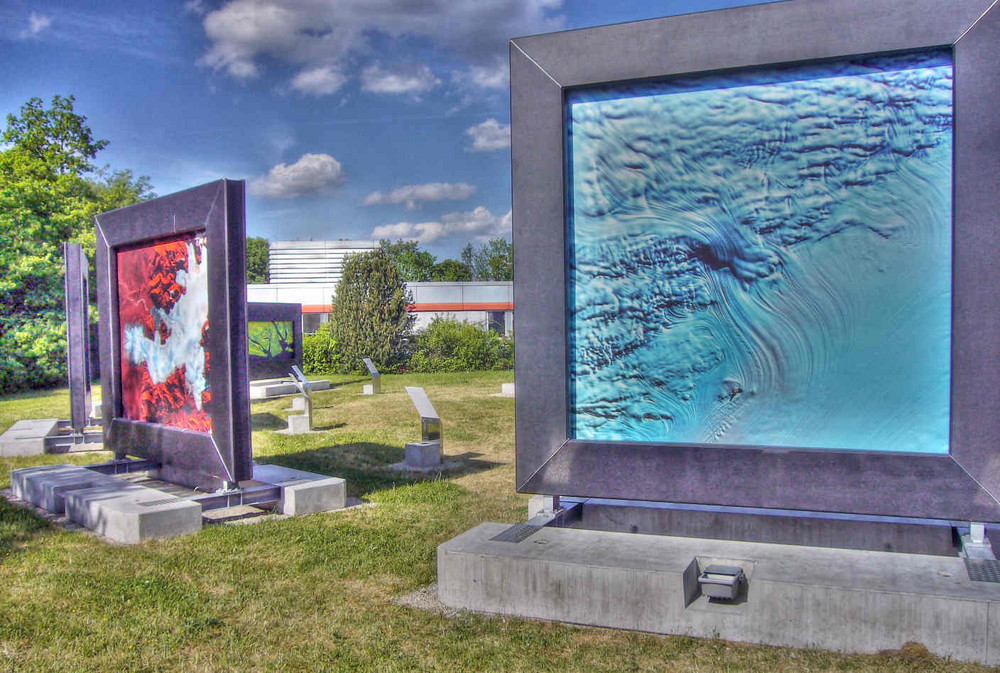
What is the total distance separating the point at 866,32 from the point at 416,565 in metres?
4.82

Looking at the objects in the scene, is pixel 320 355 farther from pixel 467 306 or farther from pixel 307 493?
pixel 307 493

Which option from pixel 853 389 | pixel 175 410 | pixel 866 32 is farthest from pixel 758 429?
pixel 175 410

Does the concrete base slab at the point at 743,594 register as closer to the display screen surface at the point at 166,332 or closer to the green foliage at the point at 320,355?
the display screen surface at the point at 166,332

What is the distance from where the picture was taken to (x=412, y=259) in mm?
72312

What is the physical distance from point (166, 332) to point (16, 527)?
7.74ft

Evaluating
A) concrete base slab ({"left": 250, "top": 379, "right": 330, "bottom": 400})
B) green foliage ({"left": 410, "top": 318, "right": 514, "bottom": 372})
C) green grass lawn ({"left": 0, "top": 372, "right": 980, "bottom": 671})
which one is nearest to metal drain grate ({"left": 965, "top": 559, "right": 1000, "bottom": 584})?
green grass lawn ({"left": 0, "top": 372, "right": 980, "bottom": 671})

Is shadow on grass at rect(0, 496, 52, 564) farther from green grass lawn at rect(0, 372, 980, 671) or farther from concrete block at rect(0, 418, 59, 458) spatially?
concrete block at rect(0, 418, 59, 458)

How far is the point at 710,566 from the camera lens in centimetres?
475

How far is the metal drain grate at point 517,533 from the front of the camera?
532 centimetres

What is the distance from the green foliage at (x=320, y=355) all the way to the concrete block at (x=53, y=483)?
22213 mm

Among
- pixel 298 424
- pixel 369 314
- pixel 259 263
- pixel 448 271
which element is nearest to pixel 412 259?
pixel 448 271

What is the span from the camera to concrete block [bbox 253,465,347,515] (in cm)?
800

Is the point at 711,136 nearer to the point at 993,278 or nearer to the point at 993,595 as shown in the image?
the point at 993,278

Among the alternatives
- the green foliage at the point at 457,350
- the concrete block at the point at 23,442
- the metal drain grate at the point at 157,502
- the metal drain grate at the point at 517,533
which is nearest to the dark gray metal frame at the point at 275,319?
the green foliage at the point at 457,350
